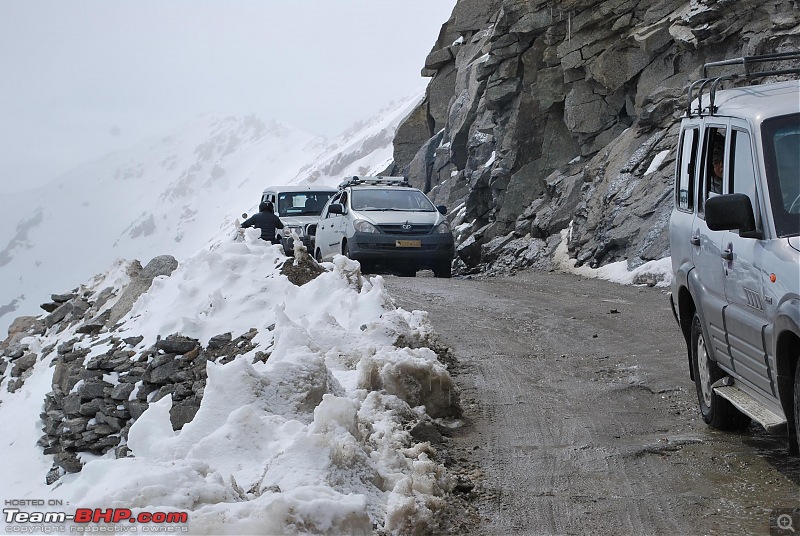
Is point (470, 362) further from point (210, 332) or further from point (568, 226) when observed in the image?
point (568, 226)

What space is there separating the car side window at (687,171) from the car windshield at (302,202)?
662 inches

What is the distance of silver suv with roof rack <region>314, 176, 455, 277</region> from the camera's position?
1667 cm

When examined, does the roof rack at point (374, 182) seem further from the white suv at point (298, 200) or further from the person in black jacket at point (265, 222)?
the person in black jacket at point (265, 222)

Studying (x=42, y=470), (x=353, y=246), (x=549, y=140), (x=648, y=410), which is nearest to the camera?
(x=648, y=410)

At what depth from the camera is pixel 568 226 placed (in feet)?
71.4

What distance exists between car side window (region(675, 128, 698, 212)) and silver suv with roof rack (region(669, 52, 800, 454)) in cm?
2

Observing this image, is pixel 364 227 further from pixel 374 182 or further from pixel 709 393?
pixel 709 393

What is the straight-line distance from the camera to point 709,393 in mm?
6160

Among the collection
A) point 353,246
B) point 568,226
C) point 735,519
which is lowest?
point 568,226

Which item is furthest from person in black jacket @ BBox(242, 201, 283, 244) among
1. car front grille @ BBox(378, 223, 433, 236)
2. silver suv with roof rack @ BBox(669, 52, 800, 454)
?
silver suv with roof rack @ BBox(669, 52, 800, 454)

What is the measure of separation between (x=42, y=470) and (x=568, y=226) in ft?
43.5

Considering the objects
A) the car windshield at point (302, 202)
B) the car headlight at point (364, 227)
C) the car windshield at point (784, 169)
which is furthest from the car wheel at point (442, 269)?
the car windshield at point (784, 169)

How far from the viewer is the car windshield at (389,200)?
1755 cm

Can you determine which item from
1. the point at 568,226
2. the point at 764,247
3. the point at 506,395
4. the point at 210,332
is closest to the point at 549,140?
the point at 568,226
